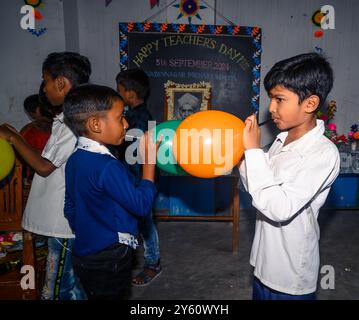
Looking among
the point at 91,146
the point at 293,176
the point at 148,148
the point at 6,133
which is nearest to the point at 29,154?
the point at 6,133

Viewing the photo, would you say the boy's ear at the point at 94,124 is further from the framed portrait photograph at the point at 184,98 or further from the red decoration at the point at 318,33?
the red decoration at the point at 318,33

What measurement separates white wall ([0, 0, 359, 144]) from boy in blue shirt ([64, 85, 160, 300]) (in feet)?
9.10

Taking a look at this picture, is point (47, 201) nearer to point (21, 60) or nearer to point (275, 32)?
point (21, 60)

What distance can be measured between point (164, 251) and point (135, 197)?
6.97ft

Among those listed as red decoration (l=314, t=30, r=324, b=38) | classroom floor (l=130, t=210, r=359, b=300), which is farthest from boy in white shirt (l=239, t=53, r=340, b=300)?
red decoration (l=314, t=30, r=324, b=38)

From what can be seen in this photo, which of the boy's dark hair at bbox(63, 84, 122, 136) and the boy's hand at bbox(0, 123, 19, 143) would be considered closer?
the boy's dark hair at bbox(63, 84, 122, 136)

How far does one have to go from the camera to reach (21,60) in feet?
12.6

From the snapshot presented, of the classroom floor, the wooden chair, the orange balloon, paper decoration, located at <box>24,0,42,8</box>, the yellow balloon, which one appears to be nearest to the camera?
the orange balloon

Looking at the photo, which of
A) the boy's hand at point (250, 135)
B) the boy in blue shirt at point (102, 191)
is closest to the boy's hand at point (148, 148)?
the boy in blue shirt at point (102, 191)

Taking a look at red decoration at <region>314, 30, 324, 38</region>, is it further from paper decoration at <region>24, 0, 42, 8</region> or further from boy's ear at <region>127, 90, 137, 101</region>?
paper decoration at <region>24, 0, 42, 8</region>

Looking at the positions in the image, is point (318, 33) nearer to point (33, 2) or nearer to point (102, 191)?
point (33, 2)

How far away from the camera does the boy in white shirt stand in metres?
1.27

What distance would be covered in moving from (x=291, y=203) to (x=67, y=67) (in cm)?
133
